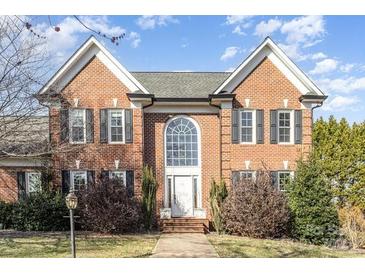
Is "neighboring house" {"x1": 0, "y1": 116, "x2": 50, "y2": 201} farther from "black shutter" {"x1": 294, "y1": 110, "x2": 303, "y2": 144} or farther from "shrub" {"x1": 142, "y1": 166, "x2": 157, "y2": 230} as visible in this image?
"black shutter" {"x1": 294, "y1": 110, "x2": 303, "y2": 144}

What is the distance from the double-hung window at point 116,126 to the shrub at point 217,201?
2980mm

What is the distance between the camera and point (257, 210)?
10219 millimetres

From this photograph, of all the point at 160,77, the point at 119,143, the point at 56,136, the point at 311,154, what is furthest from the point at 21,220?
the point at 311,154

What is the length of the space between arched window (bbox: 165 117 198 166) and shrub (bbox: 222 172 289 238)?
1.73 m

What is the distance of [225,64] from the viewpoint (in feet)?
27.6

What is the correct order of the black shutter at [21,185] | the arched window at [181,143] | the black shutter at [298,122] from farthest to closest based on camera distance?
the arched window at [181,143]
the black shutter at [298,122]
the black shutter at [21,185]

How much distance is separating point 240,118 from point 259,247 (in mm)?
3949

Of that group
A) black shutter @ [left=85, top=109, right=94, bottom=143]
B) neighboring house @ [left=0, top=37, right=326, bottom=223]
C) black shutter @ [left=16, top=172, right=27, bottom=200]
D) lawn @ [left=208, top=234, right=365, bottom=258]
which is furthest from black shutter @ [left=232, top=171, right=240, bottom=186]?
black shutter @ [left=16, top=172, right=27, bottom=200]

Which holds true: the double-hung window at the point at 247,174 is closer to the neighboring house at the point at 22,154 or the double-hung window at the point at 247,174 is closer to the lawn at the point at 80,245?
the lawn at the point at 80,245

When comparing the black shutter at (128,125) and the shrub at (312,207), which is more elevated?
the black shutter at (128,125)

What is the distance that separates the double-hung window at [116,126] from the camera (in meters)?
11.2

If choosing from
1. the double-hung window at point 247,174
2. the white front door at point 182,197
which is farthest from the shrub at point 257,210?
the white front door at point 182,197

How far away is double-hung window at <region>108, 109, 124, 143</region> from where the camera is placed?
1125cm
